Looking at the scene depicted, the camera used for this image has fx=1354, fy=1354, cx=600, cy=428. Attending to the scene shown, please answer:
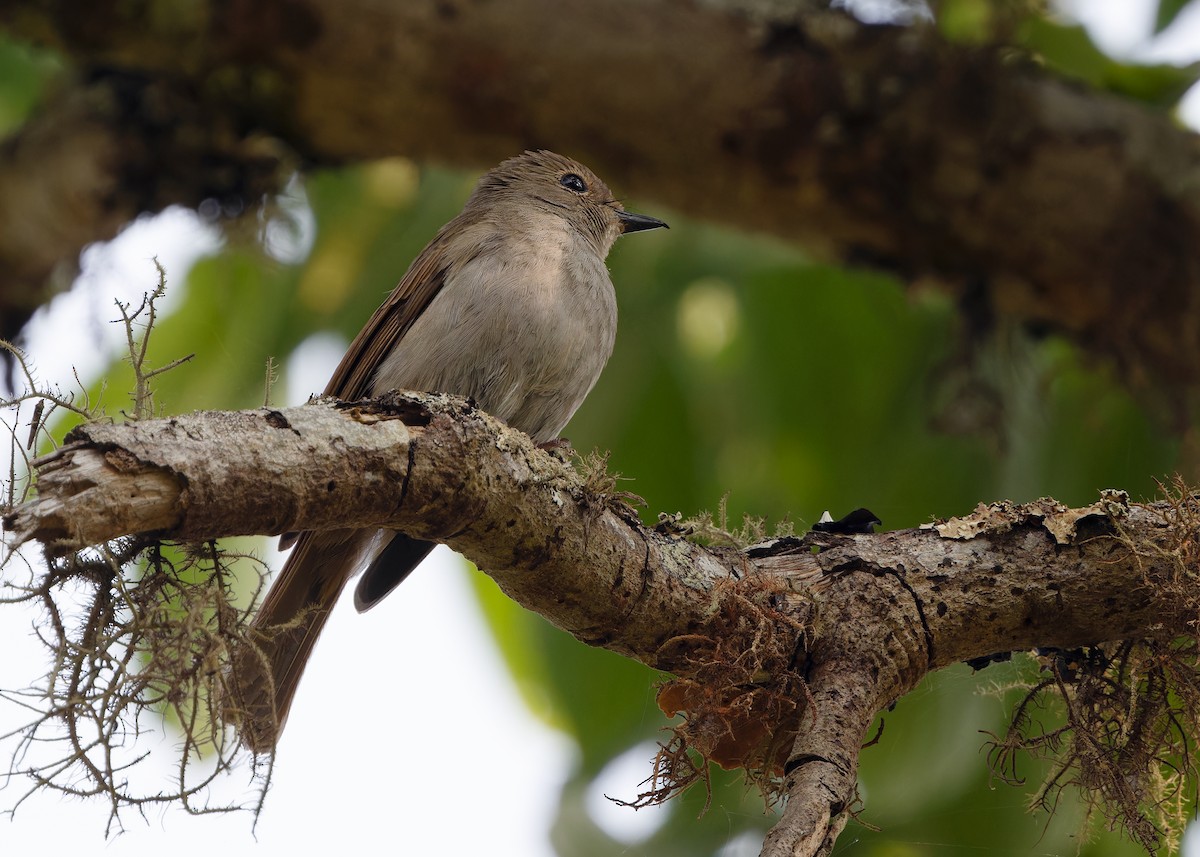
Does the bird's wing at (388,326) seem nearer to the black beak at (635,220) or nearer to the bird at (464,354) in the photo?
the bird at (464,354)

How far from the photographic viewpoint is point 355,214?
7.56 metres

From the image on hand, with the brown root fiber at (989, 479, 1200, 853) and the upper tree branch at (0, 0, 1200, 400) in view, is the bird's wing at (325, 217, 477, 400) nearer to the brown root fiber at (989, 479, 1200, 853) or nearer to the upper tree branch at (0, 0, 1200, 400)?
the upper tree branch at (0, 0, 1200, 400)

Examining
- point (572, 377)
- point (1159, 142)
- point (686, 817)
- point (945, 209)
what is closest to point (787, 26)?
point (945, 209)

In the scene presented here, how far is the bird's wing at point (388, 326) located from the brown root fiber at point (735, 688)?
5.68 feet

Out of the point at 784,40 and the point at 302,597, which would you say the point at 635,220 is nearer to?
the point at 784,40

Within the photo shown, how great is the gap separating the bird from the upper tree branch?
1195 millimetres

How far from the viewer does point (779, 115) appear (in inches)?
223

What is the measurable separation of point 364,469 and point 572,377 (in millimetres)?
1749

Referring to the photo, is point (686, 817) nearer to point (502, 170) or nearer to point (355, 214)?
point (502, 170)

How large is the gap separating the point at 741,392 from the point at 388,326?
2640 millimetres

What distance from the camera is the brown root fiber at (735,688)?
3.23m

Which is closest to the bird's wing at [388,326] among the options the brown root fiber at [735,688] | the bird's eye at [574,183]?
the bird's eye at [574,183]

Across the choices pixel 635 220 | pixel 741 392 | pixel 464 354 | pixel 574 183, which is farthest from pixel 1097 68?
pixel 464 354

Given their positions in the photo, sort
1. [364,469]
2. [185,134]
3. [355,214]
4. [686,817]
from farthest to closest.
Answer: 1. [355,214]
2. [185,134]
3. [686,817]
4. [364,469]
